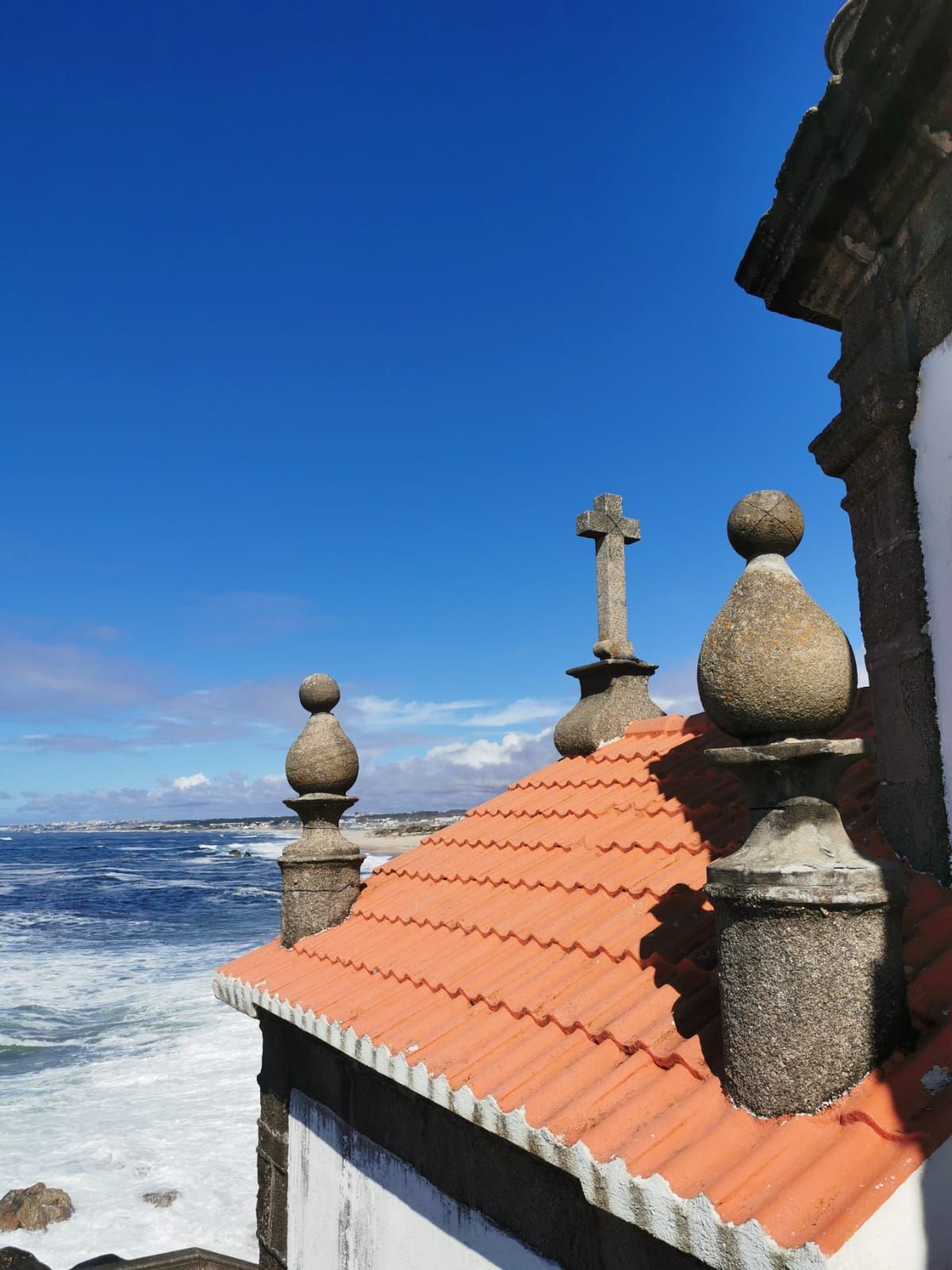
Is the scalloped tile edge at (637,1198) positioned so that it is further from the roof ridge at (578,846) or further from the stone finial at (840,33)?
the stone finial at (840,33)

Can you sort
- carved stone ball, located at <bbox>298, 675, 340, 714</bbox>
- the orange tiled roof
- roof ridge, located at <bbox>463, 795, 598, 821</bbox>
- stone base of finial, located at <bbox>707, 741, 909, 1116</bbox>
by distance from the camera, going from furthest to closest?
carved stone ball, located at <bbox>298, 675, 340, 714</bbox>
roof ridge, located at <bbox>463, 795, 598, 821</bbox>
stone base of finial, located at <bbox>707, 741, 909, 1116</bbox>
the orange tiled roof

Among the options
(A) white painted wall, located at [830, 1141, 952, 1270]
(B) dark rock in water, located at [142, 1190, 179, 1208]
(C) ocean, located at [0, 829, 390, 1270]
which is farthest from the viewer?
(B) dark rock in water, located at [142, 1190, 179, 1208]

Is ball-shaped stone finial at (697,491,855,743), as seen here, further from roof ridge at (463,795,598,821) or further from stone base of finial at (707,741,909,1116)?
roof ridge at (463,795,598,821)

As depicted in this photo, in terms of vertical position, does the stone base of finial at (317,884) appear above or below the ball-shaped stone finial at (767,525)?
below

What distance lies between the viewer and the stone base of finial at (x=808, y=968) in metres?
2.17

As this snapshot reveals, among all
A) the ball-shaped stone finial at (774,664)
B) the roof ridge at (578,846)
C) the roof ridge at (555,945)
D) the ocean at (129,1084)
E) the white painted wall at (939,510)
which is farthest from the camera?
the ocean at (129,1084)

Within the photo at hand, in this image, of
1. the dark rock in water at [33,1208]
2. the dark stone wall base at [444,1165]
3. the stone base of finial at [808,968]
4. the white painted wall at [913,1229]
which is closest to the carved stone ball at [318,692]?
the dark stone wall base at [444,1165]

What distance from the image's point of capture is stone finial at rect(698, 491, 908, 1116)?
7.13ft

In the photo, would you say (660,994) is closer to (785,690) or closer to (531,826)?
(785,690)

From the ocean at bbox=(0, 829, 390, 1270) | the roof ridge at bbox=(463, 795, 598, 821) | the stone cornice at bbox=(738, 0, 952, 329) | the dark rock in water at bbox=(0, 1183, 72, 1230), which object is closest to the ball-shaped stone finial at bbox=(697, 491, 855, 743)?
the stone cornice at bbox=(738, 0, 952, 329)

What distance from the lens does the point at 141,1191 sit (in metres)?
13.5

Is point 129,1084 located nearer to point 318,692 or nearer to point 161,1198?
point 161,1198

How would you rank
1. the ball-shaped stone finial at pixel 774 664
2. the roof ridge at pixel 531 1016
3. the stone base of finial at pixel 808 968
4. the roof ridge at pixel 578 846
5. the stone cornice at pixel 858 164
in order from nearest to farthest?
the stone base of finial at pixel 808 968, the ball-shaped stone finial at pixel 774 664, the roof ridge at pixel 531 1016, the stone cornice at pixel 858 164, the roof ridge at pixel 578 846

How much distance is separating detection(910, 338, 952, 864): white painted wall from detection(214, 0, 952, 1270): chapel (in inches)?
0.5
